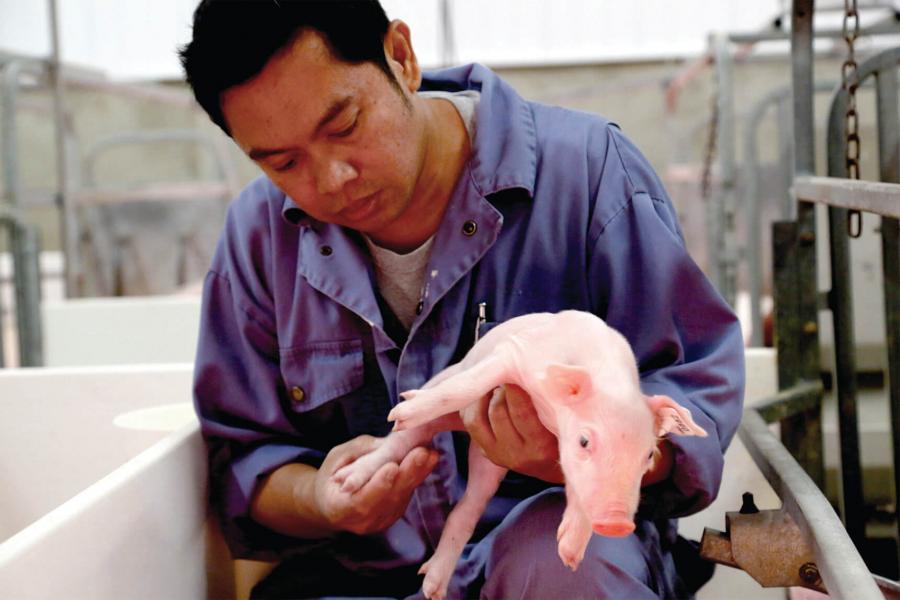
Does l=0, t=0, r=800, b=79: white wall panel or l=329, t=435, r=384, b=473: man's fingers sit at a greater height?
l=0, t=0, r=800, b=79: white wall panel

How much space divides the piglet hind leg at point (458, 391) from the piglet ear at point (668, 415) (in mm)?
131

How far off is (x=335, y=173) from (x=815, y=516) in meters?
0.59

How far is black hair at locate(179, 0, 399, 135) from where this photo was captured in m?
0.95

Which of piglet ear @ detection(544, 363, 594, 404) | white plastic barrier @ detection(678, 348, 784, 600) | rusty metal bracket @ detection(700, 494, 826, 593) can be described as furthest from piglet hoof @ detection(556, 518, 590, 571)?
white plastic barrier @ detection(678, 348, 784, 600)

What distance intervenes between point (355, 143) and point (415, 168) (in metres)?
0.09

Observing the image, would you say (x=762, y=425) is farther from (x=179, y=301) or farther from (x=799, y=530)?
(x=179, y=301)

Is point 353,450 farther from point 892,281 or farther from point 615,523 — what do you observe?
point 892,281

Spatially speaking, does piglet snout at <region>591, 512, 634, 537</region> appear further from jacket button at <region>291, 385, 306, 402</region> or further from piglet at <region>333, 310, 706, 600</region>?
jacket button at <region>291, 385, 306, 402</region>

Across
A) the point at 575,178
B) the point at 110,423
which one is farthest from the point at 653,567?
the point at 110,423

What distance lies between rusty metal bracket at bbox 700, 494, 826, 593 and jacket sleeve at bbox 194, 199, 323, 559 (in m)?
0.51

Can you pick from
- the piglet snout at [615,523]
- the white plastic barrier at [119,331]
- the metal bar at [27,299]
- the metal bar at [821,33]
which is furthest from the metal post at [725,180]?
the piglet snout at [615,523]

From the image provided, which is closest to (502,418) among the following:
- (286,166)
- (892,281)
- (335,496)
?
(335,496)

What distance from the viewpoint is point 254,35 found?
949mm

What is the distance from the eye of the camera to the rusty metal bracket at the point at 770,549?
1.03m
